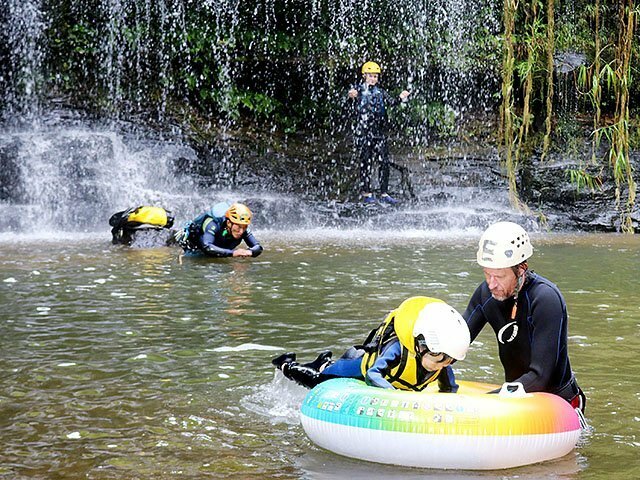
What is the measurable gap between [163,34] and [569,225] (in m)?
8.86

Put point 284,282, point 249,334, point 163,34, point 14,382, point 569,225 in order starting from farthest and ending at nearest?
point 163,34 → point 569,225 → point 284,282 → point 249,334 → point 14,382

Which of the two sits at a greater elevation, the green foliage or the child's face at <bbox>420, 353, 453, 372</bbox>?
the green foliage

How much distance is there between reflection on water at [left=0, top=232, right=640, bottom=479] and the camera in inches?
170

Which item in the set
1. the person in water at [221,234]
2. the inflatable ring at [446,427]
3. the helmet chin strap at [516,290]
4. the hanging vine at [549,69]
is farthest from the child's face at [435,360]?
the hanging vine at [549,69]

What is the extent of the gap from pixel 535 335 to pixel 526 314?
0.38ft

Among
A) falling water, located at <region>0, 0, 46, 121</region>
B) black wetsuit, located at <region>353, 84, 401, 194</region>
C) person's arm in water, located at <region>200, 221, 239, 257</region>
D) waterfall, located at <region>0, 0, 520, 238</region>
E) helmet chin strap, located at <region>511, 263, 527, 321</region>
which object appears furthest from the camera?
falling water, located at <region>0, 0, 46, 121</region>

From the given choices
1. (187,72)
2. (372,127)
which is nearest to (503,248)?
(372,127)

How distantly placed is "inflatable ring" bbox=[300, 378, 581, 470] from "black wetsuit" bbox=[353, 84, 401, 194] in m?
13.3

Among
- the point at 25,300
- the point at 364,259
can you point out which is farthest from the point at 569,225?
the point at 25,300

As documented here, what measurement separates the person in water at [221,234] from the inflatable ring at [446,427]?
7.47 meters

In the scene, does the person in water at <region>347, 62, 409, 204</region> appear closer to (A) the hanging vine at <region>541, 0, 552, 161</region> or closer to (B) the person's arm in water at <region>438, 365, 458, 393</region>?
(A) the hanging vine at <region>541, 0, 552, 161</region>

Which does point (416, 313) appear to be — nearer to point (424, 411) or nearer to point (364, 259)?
point (424, 411)

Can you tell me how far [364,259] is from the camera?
11914mm

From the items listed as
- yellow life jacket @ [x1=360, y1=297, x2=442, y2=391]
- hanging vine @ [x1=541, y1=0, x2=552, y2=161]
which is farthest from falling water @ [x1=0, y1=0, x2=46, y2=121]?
yellow life jacket @ [x1=360, y1=297, x2=442, y2=391]
